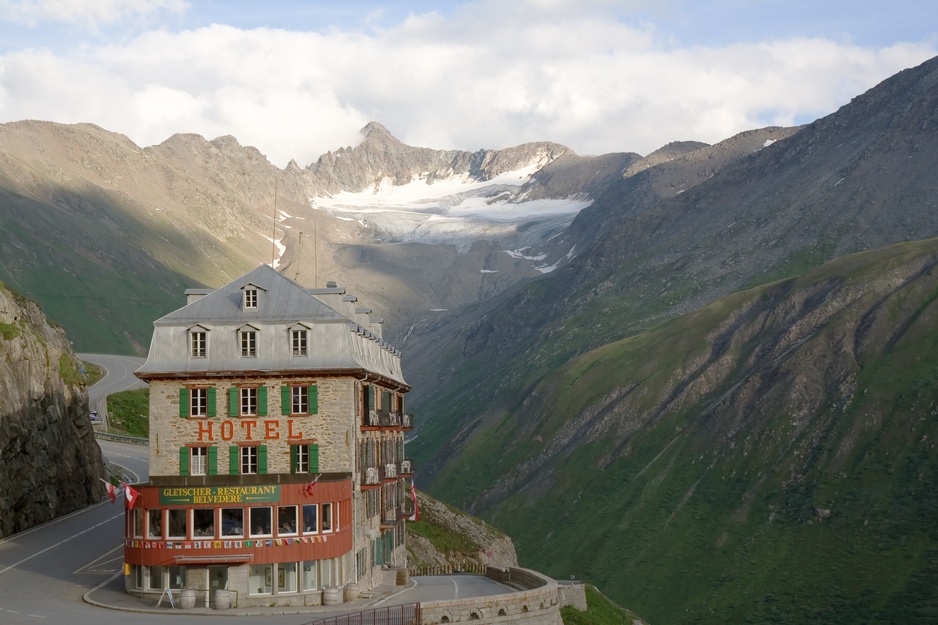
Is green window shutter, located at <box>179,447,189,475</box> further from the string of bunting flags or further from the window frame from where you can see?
the window frame

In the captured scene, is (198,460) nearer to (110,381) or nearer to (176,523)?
(176,523)

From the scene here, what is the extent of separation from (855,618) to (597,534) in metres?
50.2

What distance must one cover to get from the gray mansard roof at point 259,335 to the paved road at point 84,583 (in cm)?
1154

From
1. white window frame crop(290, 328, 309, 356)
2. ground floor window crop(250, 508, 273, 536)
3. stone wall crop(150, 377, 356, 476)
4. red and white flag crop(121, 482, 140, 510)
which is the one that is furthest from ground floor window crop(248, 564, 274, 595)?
white window frame crop(290, 328, 309, 356)

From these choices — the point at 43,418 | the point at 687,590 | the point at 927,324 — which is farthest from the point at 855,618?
the point at 43,418

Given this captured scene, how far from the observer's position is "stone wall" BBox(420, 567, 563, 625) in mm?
56562

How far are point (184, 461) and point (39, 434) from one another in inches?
989

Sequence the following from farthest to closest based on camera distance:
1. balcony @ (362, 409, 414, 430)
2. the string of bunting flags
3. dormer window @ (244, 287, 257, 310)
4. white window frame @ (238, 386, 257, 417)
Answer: balcony @ (362, 409, 414, 430) → dormer window @ (244, 287, 257, 310) → white window frame @ (238, 386, 257, 417) → the string of bunting flags

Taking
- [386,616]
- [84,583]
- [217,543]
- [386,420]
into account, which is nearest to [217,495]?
[217,543]

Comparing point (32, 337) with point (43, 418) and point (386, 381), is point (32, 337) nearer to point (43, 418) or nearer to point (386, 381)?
point (43, 418)

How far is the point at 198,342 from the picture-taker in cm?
6700

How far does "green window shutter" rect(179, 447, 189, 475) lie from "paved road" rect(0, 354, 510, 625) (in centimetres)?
671

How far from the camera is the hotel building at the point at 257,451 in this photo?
203ft

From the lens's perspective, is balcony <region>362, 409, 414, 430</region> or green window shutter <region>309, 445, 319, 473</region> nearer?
green window shutter <region>309, 445, 319, 473</region>
